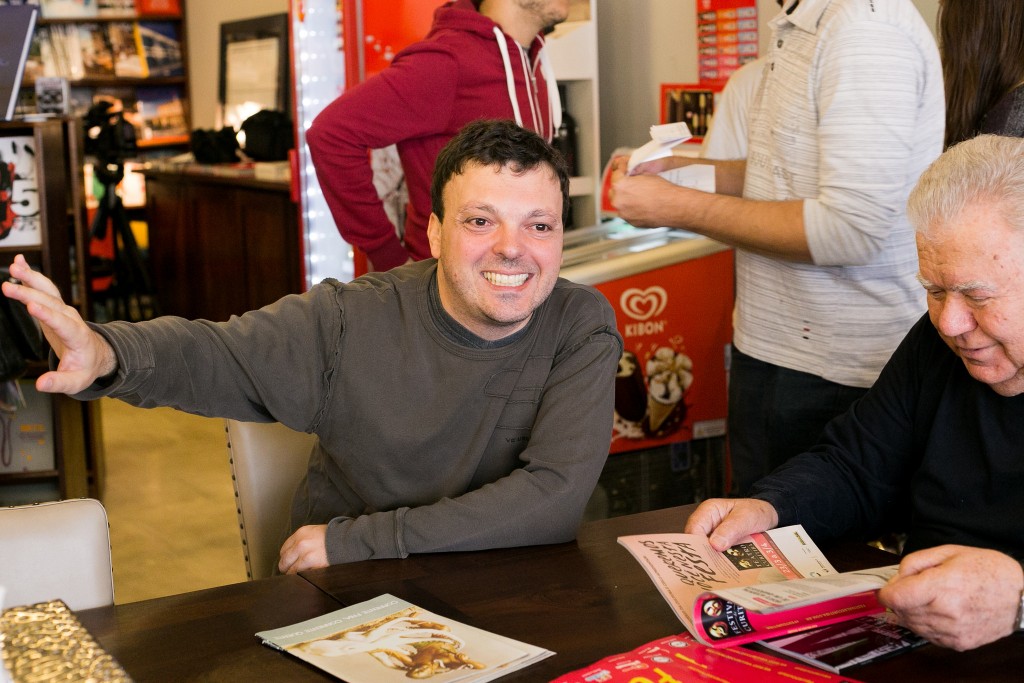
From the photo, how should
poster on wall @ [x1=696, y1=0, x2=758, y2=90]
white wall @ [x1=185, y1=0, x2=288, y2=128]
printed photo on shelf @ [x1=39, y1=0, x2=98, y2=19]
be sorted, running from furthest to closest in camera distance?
1. printed photo on shelf @ [x1=39, y1=0, x2=98, y2=19]
2. white wall @ [x1=185, y1=0, x2=288, y2=128]
3. poster on wall @ [x1=696, y1=0, x2=758, y2=90]

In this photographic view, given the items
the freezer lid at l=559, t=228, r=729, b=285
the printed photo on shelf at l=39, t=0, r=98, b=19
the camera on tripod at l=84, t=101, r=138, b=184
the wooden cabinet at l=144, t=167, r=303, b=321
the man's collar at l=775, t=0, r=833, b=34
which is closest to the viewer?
the man's collar at l=775, t=0, r=833, b=34

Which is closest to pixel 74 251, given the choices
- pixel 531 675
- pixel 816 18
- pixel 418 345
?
pixel 418 345

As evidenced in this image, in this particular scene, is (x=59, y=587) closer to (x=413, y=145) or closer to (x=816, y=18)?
(x=413, y=145)

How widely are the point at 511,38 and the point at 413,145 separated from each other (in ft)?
1.09

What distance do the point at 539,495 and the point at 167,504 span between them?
3.16 meters

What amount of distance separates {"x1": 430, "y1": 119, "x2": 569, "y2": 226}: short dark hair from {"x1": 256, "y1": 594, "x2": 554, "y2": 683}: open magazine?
76 cm

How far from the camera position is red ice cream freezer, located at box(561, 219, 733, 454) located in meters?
3.15

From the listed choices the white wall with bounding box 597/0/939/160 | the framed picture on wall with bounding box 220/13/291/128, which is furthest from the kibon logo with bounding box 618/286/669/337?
the framed picture on wall with bounding box 220/13/291/128

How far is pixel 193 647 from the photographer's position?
1.36 m

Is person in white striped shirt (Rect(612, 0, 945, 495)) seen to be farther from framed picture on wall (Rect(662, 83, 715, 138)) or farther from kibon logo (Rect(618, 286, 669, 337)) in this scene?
framed picture on wall (Rect(662, 83, 715, 138))

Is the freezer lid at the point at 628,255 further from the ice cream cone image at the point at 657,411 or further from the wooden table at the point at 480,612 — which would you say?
the wooden table at the point at 480,612

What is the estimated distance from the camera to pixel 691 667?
1297 millimetres

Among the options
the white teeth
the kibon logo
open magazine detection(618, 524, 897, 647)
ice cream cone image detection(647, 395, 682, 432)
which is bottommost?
ice cream cone image detection(647, 395, 682, 432)

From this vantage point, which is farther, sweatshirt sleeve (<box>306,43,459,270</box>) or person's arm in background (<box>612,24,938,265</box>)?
sweatshirt sleeve (<box>306,43,459,270</box>)
